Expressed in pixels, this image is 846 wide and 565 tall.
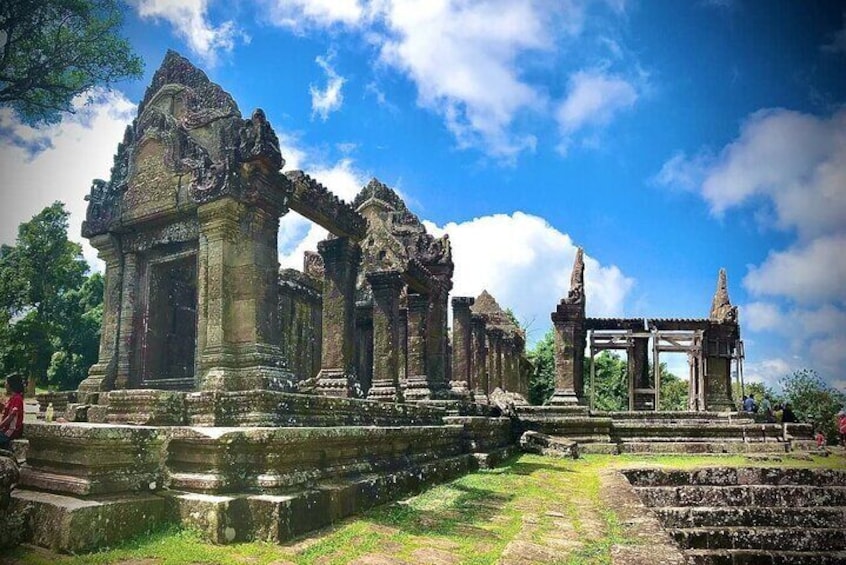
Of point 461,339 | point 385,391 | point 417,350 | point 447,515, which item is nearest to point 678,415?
point 461,339

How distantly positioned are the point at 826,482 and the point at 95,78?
13.6 meters

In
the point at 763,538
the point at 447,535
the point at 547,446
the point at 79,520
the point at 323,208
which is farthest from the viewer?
the point at 547,446

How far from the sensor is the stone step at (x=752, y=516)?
9.21m

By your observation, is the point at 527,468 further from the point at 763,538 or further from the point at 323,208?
the point at 323,208

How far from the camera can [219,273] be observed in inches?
325

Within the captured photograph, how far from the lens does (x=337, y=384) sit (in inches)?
422

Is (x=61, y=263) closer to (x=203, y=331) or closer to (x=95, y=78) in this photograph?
(x=95, y=78)

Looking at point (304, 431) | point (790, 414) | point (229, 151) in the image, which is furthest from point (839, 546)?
point (790, 414)

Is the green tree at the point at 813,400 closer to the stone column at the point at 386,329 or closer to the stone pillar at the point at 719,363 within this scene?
the stone pillar at the point at 719,363

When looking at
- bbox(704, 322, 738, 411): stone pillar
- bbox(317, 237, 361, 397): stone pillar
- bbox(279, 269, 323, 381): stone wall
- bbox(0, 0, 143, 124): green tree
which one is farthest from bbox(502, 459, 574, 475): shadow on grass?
bbox(704, 322, 738, 411): stone pillar

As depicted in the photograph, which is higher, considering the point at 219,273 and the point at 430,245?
the point at 430,245

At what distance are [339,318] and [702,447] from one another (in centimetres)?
1068

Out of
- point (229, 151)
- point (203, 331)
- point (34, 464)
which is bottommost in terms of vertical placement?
point (34, 464)

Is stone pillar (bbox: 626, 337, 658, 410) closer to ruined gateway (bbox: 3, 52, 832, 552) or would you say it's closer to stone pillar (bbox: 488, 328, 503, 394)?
stone pillar (bbox: 488, 328, 503, 394)
